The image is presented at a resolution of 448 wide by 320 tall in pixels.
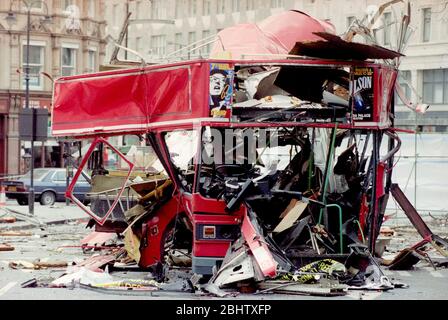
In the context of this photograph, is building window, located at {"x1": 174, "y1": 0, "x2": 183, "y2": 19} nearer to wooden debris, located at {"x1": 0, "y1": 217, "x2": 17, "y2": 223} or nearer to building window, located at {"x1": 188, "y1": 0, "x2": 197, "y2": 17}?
building window, located at {"x1": 188, "y1": 0, "x2": 197, "y2": 17}

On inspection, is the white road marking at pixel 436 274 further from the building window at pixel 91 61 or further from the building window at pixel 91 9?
the building window at pixel 91 9

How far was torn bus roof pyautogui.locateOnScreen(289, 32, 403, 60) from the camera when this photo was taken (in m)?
16.1

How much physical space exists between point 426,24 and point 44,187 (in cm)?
2552

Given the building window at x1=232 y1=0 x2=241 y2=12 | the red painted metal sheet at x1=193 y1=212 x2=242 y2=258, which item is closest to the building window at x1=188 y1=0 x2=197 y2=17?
the building window at x1=232 y1=0 x2=241 y2=12

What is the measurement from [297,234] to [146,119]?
2879mm

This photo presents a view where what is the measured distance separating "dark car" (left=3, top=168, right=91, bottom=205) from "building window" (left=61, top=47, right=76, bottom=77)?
15.3 metres

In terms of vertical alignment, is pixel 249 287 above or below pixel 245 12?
below

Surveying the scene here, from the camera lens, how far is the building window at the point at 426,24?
60.9m

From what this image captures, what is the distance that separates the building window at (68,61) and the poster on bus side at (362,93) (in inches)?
1749
